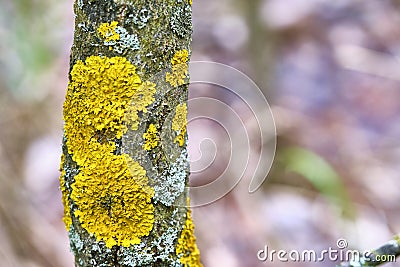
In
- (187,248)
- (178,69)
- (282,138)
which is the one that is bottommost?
(187,248)

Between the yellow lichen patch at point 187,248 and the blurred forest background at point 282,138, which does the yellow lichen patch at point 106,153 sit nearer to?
the yellow lichen patch at point 187,248

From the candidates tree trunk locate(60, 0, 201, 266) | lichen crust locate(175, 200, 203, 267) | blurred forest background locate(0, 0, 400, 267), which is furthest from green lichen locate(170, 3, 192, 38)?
blurred forest background locate(0, 0, 400, 267)

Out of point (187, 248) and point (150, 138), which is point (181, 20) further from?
point (187, 248)

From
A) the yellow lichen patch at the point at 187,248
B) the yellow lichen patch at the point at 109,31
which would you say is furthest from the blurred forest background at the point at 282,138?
the yellow lichen patch at the point at 109,31

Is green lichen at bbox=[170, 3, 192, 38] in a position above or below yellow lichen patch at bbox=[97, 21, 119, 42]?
above

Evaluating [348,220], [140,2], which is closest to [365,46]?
[348,220]

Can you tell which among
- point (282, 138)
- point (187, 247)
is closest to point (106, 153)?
point (187, 247)

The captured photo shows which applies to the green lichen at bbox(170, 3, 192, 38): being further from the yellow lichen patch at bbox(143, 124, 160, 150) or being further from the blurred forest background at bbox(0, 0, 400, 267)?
the blurred forest background at bbox(0, 0, 400, 267)
